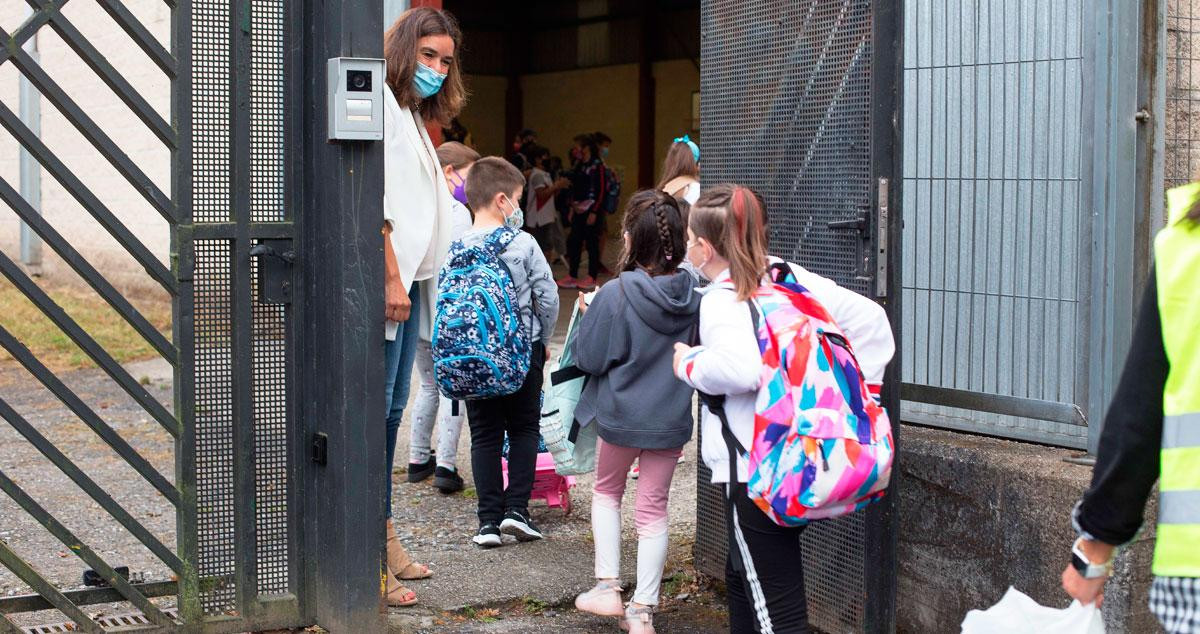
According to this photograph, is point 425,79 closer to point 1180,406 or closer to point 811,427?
point 811,427

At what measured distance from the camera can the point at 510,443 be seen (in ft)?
19.2

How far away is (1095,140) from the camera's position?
421cm

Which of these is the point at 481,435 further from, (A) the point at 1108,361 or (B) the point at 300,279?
(A) the point at 1108,361

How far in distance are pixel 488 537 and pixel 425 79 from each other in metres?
1.92

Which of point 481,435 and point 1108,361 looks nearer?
point 1108,361

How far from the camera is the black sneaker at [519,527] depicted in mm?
5699

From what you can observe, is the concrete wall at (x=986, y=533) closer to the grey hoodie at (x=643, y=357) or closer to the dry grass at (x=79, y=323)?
the grey hoodie at (x=643, y=357)

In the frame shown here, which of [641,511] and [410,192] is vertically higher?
[410,192]

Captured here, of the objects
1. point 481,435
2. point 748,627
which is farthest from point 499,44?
point 748,627

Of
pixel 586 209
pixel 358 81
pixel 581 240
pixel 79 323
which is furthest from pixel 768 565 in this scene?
pixel 581 240

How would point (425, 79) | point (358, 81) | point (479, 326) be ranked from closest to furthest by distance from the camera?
point (358, 81)
point (425, 79)
point (479, 326)

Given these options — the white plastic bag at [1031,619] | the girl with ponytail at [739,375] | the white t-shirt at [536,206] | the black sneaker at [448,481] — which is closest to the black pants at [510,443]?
the black sneaker at [448,481]

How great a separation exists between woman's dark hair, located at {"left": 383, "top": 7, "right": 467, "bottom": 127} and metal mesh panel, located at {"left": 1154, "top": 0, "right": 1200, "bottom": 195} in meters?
2.39

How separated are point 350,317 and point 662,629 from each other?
1592 mm
